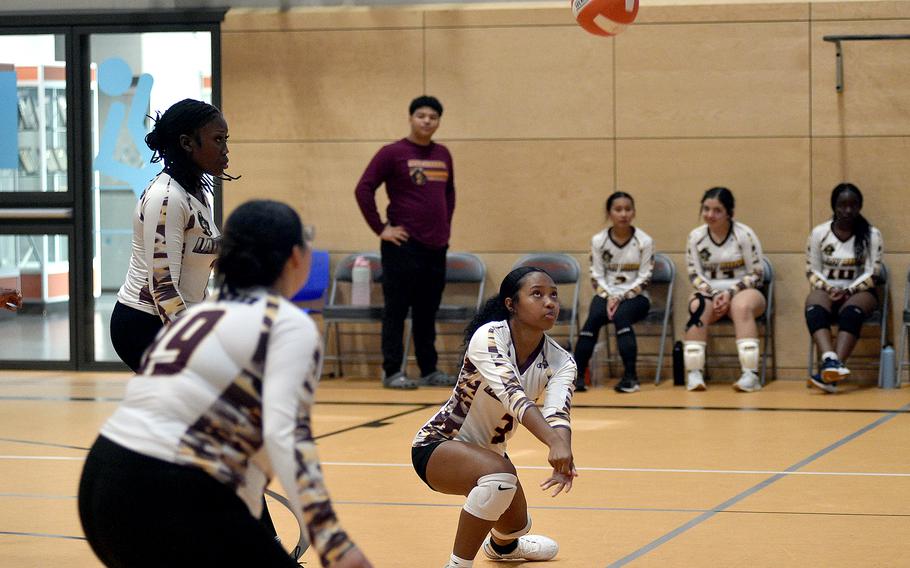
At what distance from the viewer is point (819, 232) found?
29.4 feet

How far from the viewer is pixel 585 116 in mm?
9688

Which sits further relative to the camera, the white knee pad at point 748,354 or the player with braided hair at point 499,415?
the white knee pad at point 748,354

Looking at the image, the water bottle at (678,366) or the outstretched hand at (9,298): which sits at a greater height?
the outstretched hand at (9,298)

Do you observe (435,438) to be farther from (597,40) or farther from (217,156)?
(597,40)

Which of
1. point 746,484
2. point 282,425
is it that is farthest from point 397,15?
point 282,425

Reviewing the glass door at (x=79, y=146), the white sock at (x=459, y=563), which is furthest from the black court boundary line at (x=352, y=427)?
the glass door at (x=79, y=146)

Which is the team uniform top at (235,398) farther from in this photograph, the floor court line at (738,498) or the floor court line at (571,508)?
the floor court line at (571,508)

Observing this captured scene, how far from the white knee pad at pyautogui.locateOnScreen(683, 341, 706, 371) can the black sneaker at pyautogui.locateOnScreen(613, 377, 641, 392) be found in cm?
41

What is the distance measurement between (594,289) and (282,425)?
7414 millimetres

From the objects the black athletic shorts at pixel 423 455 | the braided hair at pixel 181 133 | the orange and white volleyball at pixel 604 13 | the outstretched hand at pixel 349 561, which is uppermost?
the orange and white volleyball at pixel 604 13

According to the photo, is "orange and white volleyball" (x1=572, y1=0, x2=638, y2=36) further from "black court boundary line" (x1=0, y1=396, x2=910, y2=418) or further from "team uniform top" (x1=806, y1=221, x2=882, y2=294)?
"black court boundary line" (x1=0, y1=396, x2=910, y2=418)

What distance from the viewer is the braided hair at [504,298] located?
410 centimetres

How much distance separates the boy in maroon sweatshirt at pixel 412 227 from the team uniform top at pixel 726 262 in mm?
1876

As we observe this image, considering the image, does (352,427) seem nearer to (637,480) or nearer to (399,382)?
(399,382)
